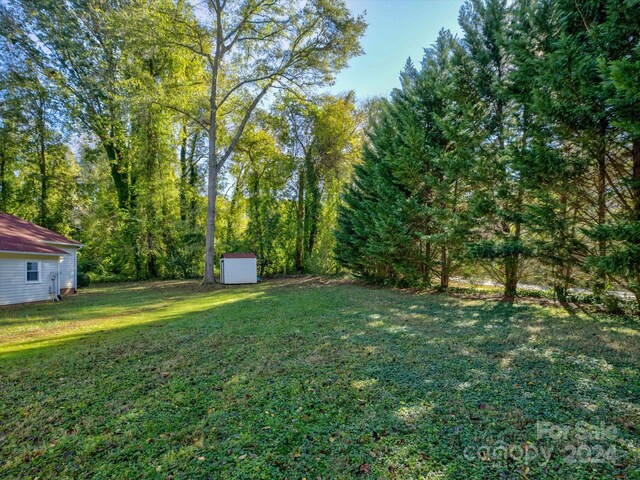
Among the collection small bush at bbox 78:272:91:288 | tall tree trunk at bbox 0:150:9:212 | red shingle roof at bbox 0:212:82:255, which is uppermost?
tall tree trunk at bbox 0:150:9:212

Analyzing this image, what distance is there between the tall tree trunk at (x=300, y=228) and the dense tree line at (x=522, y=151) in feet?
28.7

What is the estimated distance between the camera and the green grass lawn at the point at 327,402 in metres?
2.08

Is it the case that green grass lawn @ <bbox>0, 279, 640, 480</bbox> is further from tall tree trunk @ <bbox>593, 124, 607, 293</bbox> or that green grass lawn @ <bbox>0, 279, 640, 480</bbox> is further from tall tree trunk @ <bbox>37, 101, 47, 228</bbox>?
tall tree trunk @ <bbox>37, 101, 47, 228</bbox>

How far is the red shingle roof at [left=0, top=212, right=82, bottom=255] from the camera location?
991 cm

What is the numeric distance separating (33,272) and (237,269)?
322 inches

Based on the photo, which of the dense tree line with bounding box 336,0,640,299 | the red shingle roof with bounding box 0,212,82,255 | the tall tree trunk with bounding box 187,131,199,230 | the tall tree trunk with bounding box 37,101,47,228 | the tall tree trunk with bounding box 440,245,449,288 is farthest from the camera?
the tall tree trunk with bounding box 187,131,199,230

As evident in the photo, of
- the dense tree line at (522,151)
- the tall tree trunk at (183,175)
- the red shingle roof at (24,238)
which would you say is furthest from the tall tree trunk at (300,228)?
the red shingle roof at (24,238)

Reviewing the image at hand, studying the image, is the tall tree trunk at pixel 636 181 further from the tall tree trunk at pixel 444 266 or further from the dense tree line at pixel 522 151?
the tall tree trunk at pixel 444 266

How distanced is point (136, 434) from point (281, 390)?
4.37 feet

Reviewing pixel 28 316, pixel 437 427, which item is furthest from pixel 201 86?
pixel 437 427

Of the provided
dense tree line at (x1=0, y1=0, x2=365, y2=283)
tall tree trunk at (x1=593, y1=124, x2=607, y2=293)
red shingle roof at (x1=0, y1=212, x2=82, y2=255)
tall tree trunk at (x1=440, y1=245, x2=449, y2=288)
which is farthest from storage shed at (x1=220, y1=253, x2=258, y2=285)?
tall tree trunk at (x1=593, y1=124, x2=607, y2=293)

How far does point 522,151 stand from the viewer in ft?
21.3

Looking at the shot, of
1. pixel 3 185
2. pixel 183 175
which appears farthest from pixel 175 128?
pixel 3 185

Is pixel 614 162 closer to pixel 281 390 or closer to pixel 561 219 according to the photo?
pixel 561 219
